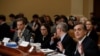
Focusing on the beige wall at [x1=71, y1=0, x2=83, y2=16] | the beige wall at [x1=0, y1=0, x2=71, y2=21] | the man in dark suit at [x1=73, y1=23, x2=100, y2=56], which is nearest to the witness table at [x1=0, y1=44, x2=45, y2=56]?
the man in dark suit at [x1=73, y1=23, x2=100, y2=56]

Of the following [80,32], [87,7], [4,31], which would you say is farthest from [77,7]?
[80,32]

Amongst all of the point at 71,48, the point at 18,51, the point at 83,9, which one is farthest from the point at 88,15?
the point at 18,51

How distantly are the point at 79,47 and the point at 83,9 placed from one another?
877 centimetres

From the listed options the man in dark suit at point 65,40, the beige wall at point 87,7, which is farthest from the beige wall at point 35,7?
the man in dark suit at point 65,40

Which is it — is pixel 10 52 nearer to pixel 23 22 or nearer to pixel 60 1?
pixel 23 22

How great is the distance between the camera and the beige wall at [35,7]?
13570 mm

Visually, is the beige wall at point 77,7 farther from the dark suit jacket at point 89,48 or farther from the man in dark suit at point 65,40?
the dark suit jacket at point 89,48

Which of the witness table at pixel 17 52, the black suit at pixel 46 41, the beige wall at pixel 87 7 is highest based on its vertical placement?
the beige wall at pixel 87 7

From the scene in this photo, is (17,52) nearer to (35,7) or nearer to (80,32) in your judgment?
(80,32)

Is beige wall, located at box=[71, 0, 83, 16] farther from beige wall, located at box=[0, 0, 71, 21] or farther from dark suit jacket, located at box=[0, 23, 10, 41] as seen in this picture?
dark suit jacket, located at box=[0, 23, 10, 41]

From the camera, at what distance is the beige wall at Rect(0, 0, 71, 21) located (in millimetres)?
13570

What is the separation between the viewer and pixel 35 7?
13.7 meters

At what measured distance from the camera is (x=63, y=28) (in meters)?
5.75

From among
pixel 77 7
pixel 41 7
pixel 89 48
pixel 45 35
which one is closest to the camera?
pixel 89 48
